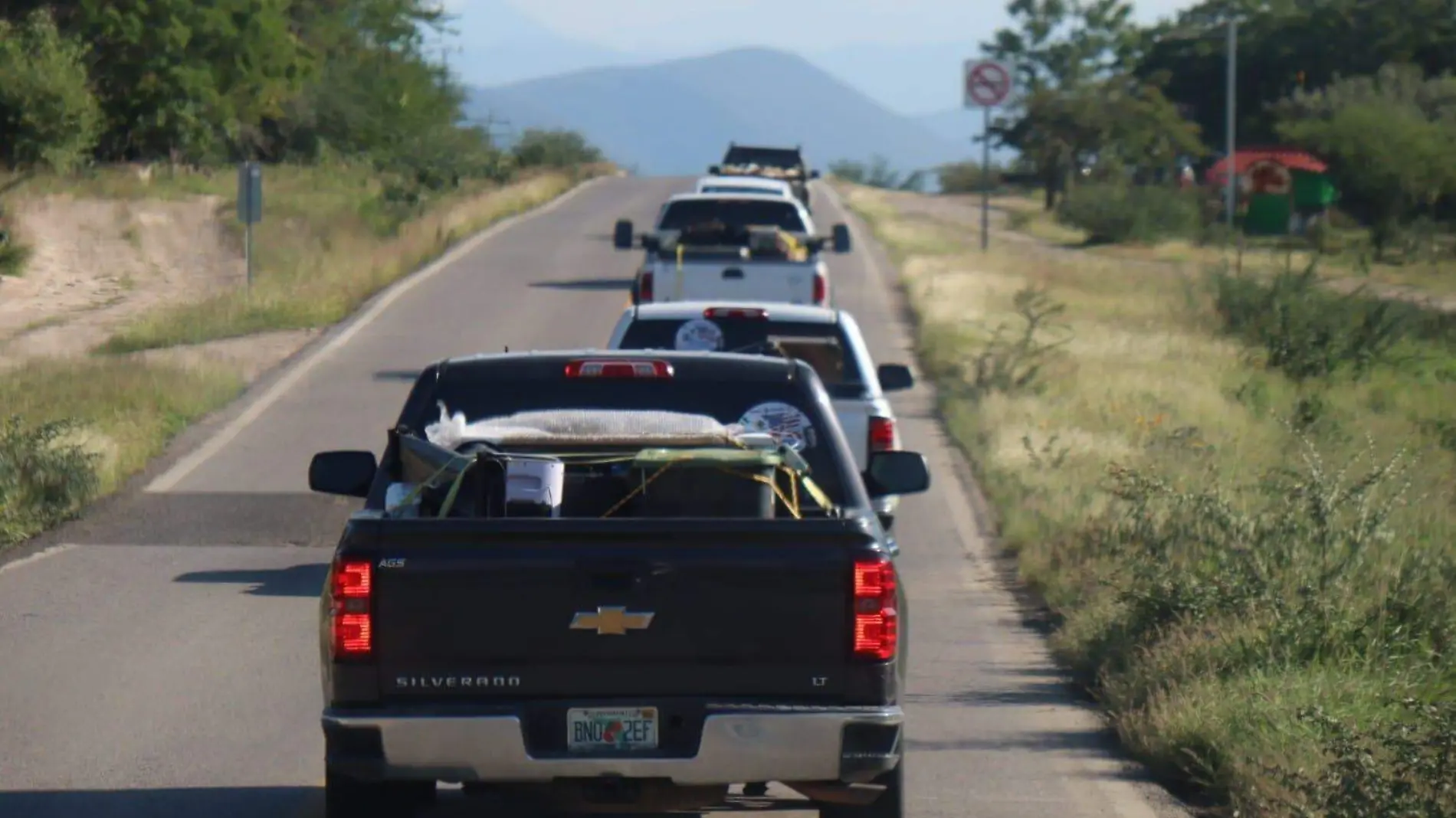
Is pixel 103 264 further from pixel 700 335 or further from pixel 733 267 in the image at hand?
pixel 700 335

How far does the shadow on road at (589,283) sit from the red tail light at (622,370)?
25540 mm

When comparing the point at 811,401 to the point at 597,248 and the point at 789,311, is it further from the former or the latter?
the point at 597,248

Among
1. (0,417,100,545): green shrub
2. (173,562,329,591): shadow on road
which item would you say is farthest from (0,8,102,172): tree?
(173,562,329,591): shadow on road

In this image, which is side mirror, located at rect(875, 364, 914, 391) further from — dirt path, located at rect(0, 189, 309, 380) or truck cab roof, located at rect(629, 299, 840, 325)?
dirt path, located at rect(0, 189, 309, 380)

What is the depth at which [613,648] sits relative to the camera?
5938mm

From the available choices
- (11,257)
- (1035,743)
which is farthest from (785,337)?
(11,257)

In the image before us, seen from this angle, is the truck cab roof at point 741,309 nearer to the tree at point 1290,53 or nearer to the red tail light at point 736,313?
the red tail light at point 736,313

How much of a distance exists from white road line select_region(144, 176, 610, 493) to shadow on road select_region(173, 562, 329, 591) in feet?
10.6

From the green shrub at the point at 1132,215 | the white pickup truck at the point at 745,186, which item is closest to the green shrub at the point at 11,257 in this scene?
the white pickup truck at the point at 745,186

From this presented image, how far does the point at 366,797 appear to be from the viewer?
6359mm

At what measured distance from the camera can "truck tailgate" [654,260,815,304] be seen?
18.7 metres

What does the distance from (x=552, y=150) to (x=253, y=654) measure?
6962cm

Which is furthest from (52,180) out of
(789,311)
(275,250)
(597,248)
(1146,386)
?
(789,311)

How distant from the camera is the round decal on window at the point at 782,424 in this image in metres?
7.45
